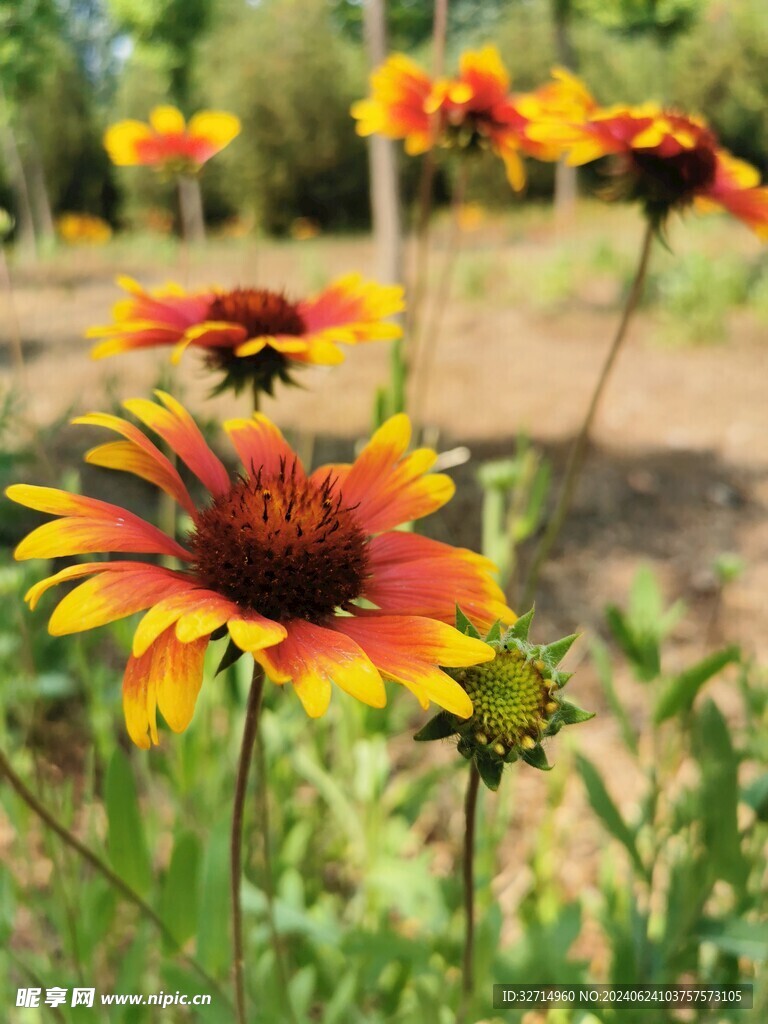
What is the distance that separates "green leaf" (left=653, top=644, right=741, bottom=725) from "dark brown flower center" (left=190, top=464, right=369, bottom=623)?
39 centimetres

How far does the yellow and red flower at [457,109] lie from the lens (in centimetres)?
96

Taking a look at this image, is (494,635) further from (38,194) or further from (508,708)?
(38,194)

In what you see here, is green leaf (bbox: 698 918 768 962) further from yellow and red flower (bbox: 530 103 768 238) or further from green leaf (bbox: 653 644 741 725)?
yellow and red flower (bbox: 530 103 768 238)

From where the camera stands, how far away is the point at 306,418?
115 inches

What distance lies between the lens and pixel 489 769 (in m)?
0.43

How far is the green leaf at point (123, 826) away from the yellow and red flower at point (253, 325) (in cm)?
33

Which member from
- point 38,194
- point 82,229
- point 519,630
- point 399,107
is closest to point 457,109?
point 399,107

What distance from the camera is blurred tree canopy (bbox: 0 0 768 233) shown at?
7.68m

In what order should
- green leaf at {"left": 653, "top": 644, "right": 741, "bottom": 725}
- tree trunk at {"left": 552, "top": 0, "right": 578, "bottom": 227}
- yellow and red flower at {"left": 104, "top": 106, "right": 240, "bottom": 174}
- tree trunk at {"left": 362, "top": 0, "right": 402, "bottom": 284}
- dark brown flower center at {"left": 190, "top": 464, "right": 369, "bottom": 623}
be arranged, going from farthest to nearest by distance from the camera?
1. tree trunk at {"left": 552, "top": 0, "right": 578, "bottom": 227}
2. tree trunk at {"left": 362, "top": 0, "right": 402, "bottom": 284}
3. yellow and red flower at {"left": 104, "top": 106, "right": 240, "bottom": 174}
4. green leaf at {"left": 653, "top": 644, "right": 741, "bottom": 725}
5. dark brown flower center at {"left": 190, "top": 464, "right": 369, "bottom": 623}

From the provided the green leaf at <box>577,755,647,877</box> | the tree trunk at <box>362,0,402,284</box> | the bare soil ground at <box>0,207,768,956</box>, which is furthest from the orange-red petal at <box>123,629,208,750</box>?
the tree trunk at <box>362,0,402,284</box>

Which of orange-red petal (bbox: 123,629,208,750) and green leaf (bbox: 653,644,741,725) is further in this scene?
green leaf (bbox: 653,644,741,725)

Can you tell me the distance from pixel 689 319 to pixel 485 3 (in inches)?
77.2

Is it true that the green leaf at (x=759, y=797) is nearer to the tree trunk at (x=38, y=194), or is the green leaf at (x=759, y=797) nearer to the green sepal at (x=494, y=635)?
the green sepal at (x=494, y=635)

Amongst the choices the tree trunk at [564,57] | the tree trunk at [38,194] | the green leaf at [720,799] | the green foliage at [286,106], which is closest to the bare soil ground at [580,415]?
the green leaf at [720,799]
